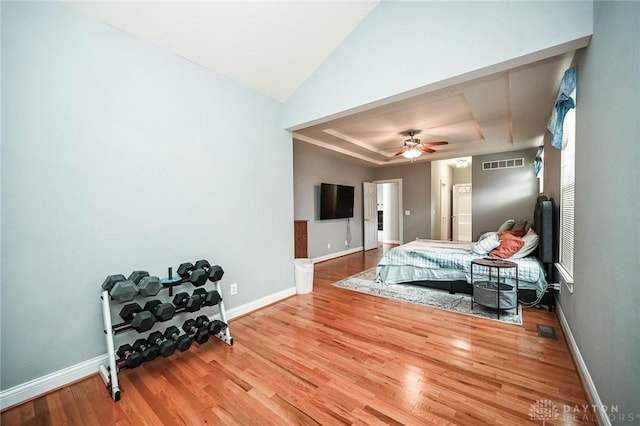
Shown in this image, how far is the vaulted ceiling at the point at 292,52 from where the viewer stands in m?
2.12

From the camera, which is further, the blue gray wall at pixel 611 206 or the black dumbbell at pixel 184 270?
the black dumbbell at pixel 184 270

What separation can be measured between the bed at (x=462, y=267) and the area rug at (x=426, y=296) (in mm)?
129

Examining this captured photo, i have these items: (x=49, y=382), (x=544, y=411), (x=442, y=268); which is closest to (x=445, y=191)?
(x=442, y=268)

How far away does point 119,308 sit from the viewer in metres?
2.04

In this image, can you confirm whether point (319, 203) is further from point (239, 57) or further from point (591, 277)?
point (591, 277)

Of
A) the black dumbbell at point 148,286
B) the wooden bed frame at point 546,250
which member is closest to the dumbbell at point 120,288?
the black dumbbell at point 148,286

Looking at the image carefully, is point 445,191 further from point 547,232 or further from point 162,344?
point 162,344

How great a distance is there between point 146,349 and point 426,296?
313 cm

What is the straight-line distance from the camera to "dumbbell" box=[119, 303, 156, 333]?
1824 millimetres

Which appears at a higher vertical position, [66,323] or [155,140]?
[155,140]

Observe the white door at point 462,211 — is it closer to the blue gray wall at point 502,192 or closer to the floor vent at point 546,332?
the blue gray wall at point 502,192

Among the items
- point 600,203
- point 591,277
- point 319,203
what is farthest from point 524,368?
point 319,203

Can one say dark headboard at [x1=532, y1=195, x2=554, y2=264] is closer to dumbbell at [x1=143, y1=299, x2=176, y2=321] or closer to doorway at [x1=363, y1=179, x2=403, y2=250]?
dumbbell at [x1=143, y1=299, x2=176, y2=321]

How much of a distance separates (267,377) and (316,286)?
→ 2.21m
